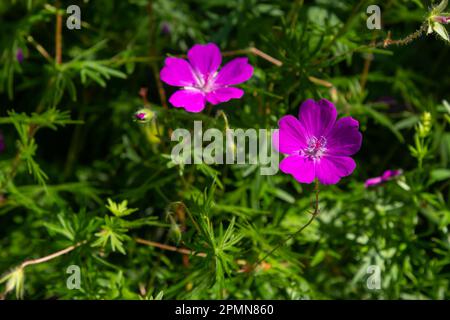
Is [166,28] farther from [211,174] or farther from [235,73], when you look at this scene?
[211,174]

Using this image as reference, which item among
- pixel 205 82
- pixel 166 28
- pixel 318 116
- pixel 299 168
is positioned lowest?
pixel 299 168

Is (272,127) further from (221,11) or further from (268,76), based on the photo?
(221,11)

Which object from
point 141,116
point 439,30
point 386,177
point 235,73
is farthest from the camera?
point 386,177

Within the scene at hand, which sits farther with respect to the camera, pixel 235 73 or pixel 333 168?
pixel 235 73

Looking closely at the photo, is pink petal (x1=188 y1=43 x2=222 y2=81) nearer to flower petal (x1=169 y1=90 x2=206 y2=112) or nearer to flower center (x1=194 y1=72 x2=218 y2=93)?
flower center (x1=194 y1=72 x2=218 y2=93)

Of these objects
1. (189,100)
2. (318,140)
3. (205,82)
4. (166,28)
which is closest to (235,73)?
(205,82)
